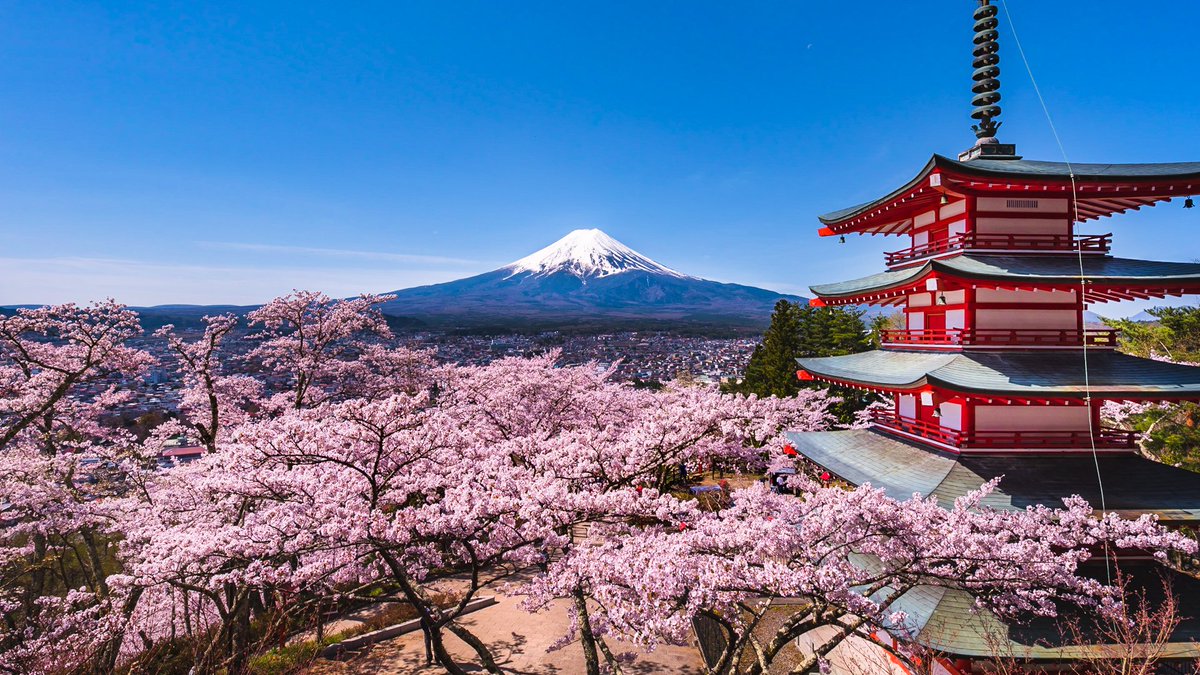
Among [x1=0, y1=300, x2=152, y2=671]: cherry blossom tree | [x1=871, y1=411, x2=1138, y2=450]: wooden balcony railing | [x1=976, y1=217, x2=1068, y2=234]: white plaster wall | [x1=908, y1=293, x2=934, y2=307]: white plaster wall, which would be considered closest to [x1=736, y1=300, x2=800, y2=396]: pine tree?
[x1=908, y1=293, x2=934, y2=307]: white plaster wall

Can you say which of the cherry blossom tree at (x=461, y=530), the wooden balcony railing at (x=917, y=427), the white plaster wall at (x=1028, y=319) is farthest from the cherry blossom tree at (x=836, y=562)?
the white plaster wall at (x=1028, y=319)

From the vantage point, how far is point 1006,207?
8008mm

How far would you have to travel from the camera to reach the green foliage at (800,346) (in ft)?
79.6

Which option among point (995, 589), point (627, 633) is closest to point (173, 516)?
point (627, 633)

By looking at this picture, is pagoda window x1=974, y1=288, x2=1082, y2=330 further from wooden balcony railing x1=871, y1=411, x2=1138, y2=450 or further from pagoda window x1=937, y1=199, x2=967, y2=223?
wooden balcony railing x1=871, y1=411, x2=1138, y2=450

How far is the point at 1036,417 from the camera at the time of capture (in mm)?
7703

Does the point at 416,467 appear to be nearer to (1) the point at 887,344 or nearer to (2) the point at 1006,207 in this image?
(1) the point at 887,344

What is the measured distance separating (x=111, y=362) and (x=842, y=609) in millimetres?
16025

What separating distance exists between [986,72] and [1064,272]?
13.2 feet

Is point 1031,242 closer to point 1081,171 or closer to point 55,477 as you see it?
point 1081,171

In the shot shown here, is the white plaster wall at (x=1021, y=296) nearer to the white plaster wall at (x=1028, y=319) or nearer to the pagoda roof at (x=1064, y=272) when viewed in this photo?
the white plaster wall at (x=1028, y=319)

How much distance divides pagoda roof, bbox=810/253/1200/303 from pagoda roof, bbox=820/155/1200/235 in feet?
3.46

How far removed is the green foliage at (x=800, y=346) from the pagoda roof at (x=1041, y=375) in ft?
53.1

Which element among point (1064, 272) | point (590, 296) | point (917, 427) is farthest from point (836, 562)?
point (590, 296)
